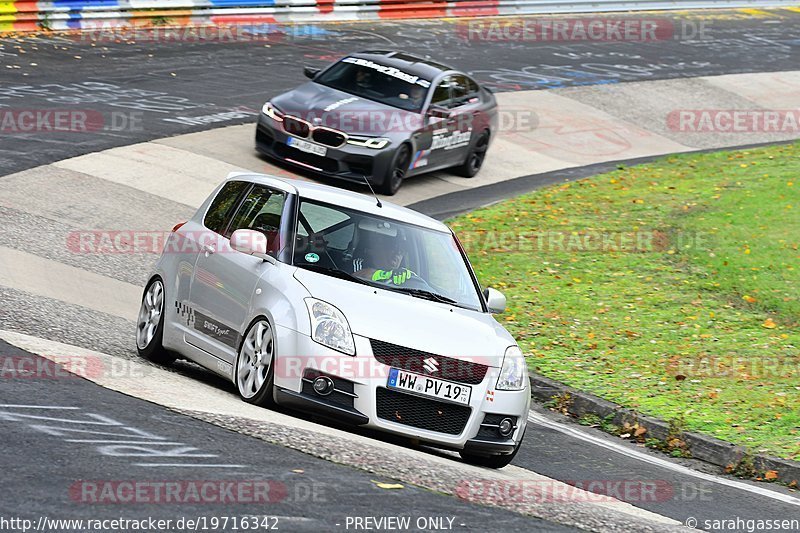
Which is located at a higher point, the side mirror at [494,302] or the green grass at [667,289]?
the side mirror at [494,302]

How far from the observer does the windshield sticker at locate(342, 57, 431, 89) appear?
66.1ft

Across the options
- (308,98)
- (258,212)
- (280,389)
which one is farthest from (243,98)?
(280,389)

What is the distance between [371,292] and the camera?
8.69 metres

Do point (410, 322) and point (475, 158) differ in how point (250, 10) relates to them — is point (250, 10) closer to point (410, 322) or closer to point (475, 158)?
point (475, 158)

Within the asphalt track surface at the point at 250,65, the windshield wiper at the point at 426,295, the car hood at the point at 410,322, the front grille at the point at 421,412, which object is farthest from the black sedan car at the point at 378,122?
the front grille at the point at 421,412

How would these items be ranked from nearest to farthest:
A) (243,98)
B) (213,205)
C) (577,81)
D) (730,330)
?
1. (213,205)
2. (730,330)
3. (243,98)
4. (577,81)

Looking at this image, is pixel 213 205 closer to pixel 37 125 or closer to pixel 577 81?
pixel 37 125

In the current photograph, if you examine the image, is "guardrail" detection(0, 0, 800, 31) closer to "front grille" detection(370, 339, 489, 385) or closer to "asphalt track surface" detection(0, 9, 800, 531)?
"asphalt track surface" detection(0, 9, 800, 531)

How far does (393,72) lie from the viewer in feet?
66.3

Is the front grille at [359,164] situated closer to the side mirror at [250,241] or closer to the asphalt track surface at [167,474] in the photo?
the side mirror at [250,241]

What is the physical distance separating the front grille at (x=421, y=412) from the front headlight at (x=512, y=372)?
1.15ft

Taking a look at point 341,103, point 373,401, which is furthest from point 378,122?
point 373,401

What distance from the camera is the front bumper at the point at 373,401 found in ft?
26.6

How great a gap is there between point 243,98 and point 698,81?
1296cm
